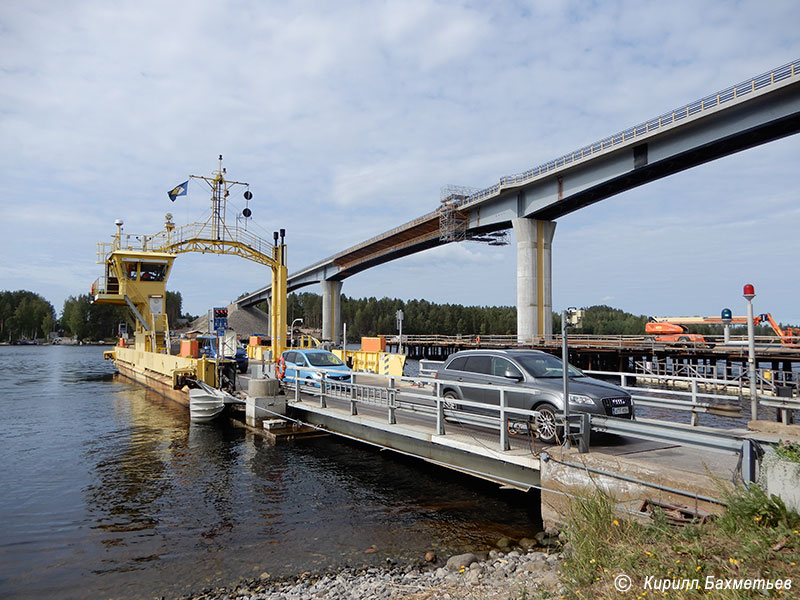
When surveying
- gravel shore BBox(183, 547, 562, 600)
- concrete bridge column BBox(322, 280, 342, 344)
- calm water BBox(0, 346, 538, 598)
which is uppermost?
concrete bridge column BBox(322, 280, 342, 344)

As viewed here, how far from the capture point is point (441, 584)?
20.7 ft

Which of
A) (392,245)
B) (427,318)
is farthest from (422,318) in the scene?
(392,245)

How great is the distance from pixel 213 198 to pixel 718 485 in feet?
84.8

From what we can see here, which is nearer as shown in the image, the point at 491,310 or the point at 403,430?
the point at 403,430

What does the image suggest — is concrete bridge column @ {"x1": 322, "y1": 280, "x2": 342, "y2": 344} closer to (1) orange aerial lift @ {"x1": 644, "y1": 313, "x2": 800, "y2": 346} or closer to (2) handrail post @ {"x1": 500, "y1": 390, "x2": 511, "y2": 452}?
(1) orange aerial lift @ {"x1": 644, "y1": 313, "x2": 800, "y2": 346}

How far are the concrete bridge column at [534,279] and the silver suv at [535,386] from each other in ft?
90.2

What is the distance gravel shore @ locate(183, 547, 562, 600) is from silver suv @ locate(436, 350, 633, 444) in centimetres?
226

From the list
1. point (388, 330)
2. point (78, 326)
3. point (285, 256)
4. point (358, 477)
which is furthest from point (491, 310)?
point (358, 477)

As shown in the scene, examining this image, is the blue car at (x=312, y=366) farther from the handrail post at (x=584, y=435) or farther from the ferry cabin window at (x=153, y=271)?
the ferry cabin window at (x=153, y=271)

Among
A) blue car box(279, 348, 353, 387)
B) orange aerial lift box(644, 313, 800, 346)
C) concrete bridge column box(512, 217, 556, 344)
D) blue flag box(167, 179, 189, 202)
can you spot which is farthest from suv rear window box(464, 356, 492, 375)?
orange aerial lift box(644, 313, 800, 346)

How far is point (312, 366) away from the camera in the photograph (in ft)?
59.6

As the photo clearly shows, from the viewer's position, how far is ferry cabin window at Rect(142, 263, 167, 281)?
1323 inches

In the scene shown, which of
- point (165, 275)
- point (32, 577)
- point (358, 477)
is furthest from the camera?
point (165, 275)

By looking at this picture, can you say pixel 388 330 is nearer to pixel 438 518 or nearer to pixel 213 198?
pixel 213 198
